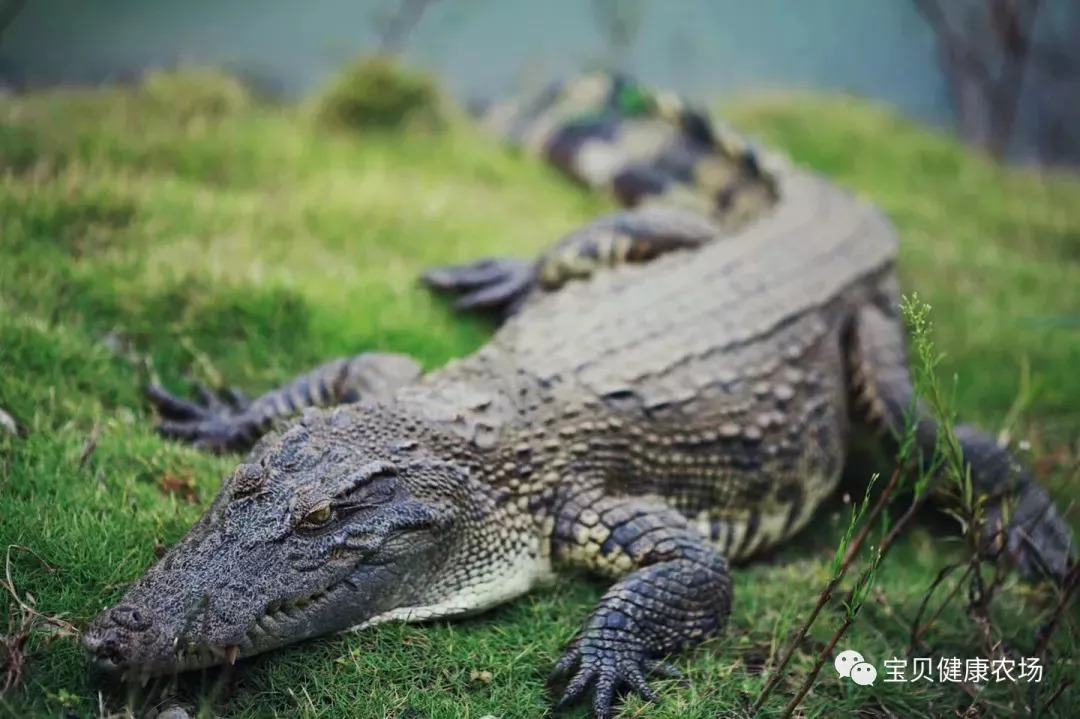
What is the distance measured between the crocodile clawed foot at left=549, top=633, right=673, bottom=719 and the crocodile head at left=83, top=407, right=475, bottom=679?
554 millimetres

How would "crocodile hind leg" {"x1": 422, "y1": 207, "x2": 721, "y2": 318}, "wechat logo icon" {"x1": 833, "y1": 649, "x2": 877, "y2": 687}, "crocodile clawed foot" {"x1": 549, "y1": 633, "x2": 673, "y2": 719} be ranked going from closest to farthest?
"crocodile clawed foot" {"x1": 549, "y1": 633, "x2": 673, "y2": 719}
"wechat logo icon" {"x1": 833, "y1": 649, "x2": 877, "y2": 687}
"crocodile hind leg" {"x1": 422, "y1": 207, "x2": 721, "y2": 318}

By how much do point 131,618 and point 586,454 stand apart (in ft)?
5.55

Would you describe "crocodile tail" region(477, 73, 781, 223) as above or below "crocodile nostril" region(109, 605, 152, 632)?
above

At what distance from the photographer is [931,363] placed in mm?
2838

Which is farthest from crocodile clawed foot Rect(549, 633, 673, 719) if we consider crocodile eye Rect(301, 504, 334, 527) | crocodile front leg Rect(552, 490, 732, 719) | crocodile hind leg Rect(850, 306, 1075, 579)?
crocodile hind leg Rect(850, 306, 1075, 579)

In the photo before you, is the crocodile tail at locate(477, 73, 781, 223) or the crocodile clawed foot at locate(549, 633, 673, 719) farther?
the crocodile tail at locate(477, 73, 781, 223)

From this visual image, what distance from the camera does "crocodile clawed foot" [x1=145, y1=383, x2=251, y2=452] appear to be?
3984 millimetres

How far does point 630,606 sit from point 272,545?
1.22 meters

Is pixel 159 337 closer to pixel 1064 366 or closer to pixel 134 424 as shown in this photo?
pixel 134 424

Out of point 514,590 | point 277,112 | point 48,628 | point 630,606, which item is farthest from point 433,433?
point 277,112

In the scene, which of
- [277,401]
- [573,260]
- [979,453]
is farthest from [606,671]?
[573,260]

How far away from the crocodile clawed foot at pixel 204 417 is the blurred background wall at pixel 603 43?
3.84 meters

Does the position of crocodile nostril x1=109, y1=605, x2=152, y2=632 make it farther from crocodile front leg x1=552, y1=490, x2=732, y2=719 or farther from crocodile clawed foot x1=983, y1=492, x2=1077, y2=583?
crocodile clawed foot x1=983, y1=492, x2=1077, y2=583

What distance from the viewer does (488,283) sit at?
5328mm
